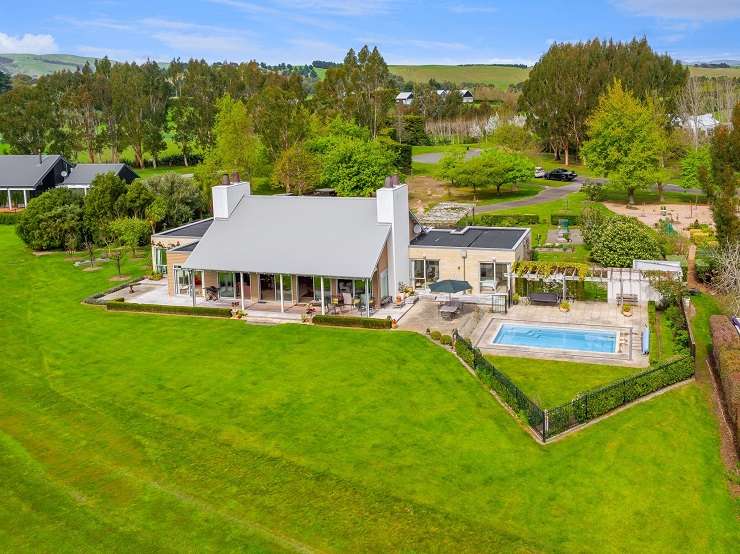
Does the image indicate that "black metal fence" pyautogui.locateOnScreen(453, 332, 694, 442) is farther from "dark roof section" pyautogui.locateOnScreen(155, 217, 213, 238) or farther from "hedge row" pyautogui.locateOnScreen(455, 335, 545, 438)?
"dark roof section" pyautogui.locateOnScreen(155, 217, 213, 238)

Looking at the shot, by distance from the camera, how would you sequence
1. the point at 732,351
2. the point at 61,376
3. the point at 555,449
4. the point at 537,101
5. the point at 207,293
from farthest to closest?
1. the point at 537,101
2. the point at 207,293
3. the point at 61,376
4. the point at 732,351
5. the point at 555,449

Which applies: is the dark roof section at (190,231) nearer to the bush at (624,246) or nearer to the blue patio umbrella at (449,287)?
the blue patio umbrella at (449,287)

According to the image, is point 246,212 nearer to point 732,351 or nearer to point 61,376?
point 61,376

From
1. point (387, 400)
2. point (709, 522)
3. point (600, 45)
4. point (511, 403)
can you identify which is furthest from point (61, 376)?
point (600, 45)

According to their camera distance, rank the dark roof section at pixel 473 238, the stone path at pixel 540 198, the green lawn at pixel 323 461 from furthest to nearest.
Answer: the stone path at pixel 540 198
the dark roof section at pixel 473 238
the green lawn at pixel 323 461

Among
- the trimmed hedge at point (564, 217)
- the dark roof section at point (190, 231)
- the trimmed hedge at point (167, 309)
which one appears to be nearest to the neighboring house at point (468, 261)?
the trimmed hedge at point (167, 309)
